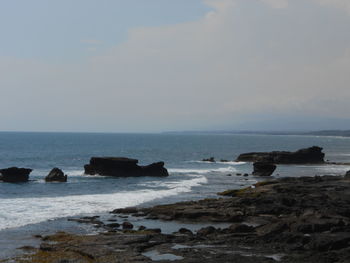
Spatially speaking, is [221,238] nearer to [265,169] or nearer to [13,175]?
[13,175]

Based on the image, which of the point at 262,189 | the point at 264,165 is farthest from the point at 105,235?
the point at 264,165

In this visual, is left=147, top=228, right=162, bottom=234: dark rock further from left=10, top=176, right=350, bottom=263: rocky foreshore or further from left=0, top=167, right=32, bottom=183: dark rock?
left=0, top=167, right=32, bottom=183: dark rock

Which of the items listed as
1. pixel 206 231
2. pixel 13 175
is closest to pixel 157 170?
pixel 13 175

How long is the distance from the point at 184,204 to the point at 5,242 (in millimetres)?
17015

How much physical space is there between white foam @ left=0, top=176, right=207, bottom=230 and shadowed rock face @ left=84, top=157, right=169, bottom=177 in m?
18.2

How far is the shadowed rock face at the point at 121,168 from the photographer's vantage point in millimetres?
74812

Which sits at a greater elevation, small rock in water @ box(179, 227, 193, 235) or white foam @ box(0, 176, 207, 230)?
small rock in water @ box(179, 227, 193, 235)

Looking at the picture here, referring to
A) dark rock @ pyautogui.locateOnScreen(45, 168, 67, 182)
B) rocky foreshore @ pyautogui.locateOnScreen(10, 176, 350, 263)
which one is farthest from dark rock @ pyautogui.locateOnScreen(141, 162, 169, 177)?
rocky foreshore @ pyautogui.locateOnScreen(10, 176, 350, 263)

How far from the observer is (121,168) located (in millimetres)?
75000

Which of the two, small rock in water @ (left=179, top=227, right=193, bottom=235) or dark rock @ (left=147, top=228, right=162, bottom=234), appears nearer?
small rock in water @ (left=179, top=227, right=193, bottom=235)

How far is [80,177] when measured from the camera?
72.5 meters

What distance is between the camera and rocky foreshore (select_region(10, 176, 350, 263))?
941 inches

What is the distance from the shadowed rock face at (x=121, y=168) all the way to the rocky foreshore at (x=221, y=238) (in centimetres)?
3520

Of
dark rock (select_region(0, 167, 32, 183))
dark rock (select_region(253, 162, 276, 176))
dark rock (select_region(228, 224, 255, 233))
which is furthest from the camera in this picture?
dark rock (select_region(253, 162, 276, 176))
